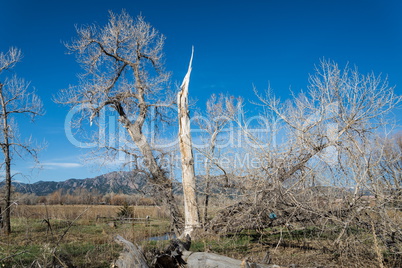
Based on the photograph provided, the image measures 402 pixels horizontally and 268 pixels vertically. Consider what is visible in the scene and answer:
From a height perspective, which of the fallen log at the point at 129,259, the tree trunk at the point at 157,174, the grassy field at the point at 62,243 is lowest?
the grassy field at the point at 62,243

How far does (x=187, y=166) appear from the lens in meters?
10.1

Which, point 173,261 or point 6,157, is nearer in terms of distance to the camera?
point 173,261

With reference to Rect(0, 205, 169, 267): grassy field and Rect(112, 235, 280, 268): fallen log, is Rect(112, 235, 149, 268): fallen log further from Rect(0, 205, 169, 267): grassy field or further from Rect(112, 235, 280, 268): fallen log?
Rect(0, 205, 169, 267): grassy field

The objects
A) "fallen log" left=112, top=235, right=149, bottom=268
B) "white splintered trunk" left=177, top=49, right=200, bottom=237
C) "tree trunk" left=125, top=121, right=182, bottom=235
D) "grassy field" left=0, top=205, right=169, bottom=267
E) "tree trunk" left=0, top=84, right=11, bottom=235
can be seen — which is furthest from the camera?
"tree trunk" left=0, top=84, right=11, bottom=235

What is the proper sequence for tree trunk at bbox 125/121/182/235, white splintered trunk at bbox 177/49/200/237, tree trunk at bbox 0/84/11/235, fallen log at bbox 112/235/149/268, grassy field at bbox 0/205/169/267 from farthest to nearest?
1. tree trunk at bbox 0/84/11/235
2. tree trunk at bbox 125/121/182/235
3. white splintered trunk at bbox 177/49/200/237
4. grassy field at bbox 0/205/169/267
5. fallen log at bbox 112/235/149/268

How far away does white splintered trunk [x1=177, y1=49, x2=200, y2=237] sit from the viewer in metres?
9.88

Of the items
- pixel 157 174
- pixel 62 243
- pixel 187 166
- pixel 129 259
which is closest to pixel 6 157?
pixel 62 243

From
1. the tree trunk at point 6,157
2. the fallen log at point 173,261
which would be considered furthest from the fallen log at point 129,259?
the tree trunk at point 6,157

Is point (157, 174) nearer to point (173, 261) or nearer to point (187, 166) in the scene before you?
point (187, 166)

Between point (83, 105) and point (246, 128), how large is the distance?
29.3 ft

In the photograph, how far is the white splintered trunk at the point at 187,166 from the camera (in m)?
9.88

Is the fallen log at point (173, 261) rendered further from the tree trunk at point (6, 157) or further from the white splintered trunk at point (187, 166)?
the tree trunk at point (6, 157)

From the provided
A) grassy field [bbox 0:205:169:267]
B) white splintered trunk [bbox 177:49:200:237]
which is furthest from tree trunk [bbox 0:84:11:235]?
white splintered trunk [bbox 177:49:200:237]

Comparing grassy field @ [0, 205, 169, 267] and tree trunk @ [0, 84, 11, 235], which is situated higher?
tree trunk @ [0, 84, 11, 235]
